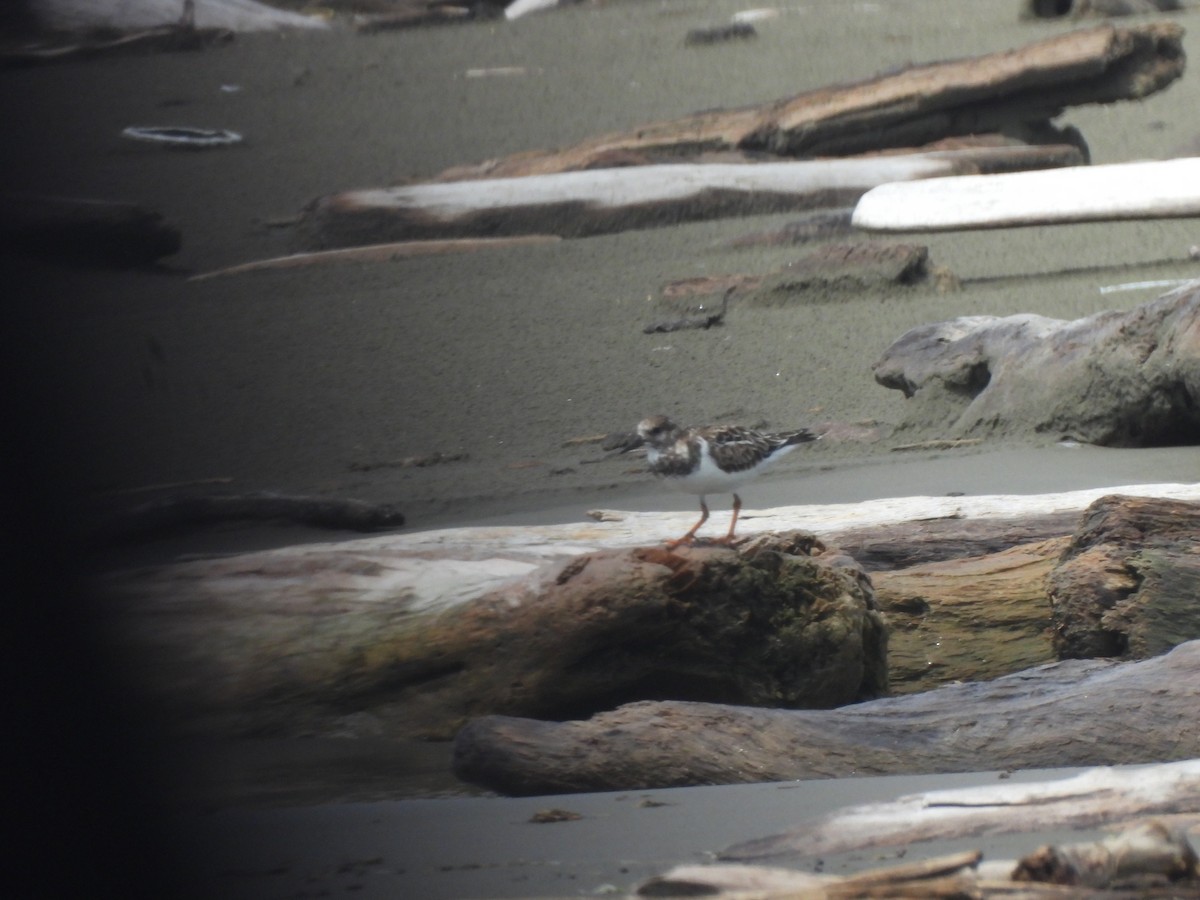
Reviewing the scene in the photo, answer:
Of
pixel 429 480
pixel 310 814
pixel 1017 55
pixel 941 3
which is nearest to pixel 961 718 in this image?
pixel 310 814

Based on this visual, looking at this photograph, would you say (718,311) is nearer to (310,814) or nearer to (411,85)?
(310,814)

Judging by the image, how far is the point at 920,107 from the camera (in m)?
10.9

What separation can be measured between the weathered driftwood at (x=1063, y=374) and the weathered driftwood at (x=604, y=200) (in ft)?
12.6

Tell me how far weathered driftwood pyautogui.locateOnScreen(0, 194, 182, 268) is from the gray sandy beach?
0.20m

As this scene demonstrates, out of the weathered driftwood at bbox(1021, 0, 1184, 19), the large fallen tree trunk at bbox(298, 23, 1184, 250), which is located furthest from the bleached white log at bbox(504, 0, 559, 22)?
the large fallen tree trunk at bbox(298, 23, 1184, 250)

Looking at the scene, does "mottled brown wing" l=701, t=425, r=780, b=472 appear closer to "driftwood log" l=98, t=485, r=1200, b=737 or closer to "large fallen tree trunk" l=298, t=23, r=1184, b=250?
"driftwood log" l=98, t=485, r=1200, b=737

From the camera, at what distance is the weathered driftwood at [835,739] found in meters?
3.12

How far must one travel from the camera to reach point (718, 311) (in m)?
8.59

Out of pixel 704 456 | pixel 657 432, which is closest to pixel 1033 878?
pixel 704 456

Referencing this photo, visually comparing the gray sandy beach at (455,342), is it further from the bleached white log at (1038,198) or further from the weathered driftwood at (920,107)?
the weathered driftwood at (920,107)

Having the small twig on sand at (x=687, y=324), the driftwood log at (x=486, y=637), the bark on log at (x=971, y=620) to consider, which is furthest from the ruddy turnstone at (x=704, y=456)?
the small twig on sand at (x=687, y=324)

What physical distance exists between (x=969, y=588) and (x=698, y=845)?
5.76 ft

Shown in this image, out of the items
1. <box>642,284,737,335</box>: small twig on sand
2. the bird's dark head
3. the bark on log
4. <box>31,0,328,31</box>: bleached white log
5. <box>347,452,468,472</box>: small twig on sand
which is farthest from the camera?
<box>31,0,328,31</box>: bleached white log

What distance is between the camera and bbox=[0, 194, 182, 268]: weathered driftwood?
10.4 m
